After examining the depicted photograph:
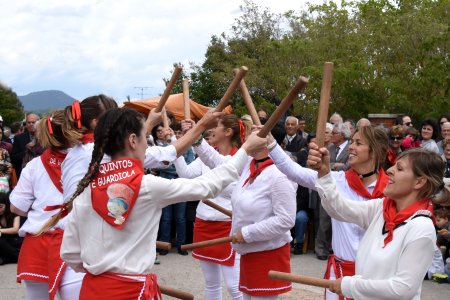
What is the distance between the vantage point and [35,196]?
4.79 meters

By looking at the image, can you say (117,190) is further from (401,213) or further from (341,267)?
(341,267)

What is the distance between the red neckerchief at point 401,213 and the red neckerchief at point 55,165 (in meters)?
2.36

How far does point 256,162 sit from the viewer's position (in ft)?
16.6

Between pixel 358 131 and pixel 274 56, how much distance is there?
17552 millimetres

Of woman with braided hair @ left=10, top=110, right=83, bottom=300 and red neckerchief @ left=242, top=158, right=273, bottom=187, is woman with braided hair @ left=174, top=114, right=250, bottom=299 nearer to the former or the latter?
red neckerchief @ left=242, top=158, right=273, bottom=187

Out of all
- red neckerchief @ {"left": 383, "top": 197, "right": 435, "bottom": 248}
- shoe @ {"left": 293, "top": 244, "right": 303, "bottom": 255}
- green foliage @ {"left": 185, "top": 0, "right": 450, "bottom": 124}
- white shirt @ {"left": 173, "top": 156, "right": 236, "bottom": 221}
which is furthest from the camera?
green foliage @ {"left": 185, "top": 0, "right": 450, "bottom": 124}

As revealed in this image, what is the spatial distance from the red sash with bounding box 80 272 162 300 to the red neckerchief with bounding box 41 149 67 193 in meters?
1.43

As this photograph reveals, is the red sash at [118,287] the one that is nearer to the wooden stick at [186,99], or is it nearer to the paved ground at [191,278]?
the wooden stick at [186,99]

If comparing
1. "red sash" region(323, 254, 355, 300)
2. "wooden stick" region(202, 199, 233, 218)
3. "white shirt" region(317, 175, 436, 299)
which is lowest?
"red sash" region(323, 254, 355, 300)

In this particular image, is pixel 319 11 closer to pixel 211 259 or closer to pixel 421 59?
pixel 421 59

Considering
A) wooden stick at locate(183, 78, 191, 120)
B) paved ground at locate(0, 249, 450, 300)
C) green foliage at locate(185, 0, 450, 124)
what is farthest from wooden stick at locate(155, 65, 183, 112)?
green foliage at locate(185, 0, 450, 124)

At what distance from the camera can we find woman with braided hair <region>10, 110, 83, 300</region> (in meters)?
4.59

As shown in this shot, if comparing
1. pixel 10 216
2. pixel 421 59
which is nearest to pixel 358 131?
pixel 10 216

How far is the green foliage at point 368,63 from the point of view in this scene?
1543cm
